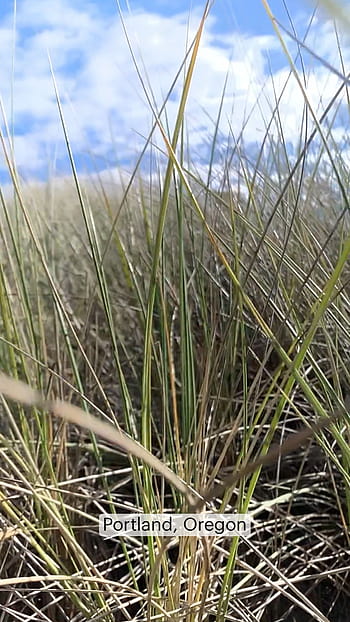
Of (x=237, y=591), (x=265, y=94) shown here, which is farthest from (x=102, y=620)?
(x=265, y=94)

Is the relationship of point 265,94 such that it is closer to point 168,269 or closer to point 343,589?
point 168,269

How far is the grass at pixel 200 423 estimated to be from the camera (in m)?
0.51

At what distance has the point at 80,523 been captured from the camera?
71 cm

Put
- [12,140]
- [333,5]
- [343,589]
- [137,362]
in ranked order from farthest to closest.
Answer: [137,362]
[12,140]
[343,589]
[333,5]

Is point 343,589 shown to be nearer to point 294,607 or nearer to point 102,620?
point 294,607

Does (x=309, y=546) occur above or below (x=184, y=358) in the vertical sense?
below

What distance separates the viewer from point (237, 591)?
56 centimetres

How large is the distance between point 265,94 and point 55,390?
1.68 feet

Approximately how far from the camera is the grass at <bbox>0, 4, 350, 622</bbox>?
0.51 meters

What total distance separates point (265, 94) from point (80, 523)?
0.63 metres

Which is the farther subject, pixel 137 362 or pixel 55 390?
pixel 137 362

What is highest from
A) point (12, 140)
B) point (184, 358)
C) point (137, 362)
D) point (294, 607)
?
point (12, 140)

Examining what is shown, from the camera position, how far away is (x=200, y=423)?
527mm

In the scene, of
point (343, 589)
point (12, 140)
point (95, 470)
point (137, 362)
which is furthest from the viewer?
point (137, 362)
